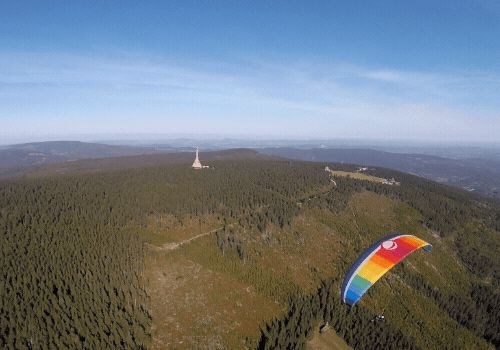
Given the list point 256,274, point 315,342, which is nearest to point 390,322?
point 315,342

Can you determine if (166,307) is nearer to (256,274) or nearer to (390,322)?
(256,274)

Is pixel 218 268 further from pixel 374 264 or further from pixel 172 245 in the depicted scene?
pixel 374 264

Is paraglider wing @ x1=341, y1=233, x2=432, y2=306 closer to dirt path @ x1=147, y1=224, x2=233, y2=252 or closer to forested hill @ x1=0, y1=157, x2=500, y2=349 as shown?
forested hill @ x1=0, y1=157, x2=500, y2=349

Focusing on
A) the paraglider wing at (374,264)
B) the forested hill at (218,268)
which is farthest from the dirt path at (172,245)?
the paraglider wing at (374,264)

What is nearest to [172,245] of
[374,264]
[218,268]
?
[218,268]

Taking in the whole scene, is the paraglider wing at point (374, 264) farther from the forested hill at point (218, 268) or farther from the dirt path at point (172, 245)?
the dirt path at point (172, 245)

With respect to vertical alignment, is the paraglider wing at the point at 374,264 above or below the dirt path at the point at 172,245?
above
